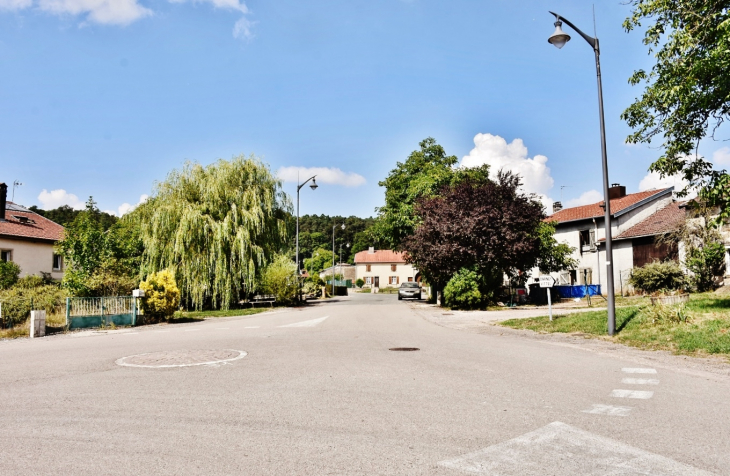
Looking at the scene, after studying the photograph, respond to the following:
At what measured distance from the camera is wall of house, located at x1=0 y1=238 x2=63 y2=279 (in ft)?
118

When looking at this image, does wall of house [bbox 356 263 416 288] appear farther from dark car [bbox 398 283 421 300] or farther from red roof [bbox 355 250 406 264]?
dark car [bbox 398 283 421 300]

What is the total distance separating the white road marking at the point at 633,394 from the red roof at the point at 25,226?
3784 cm

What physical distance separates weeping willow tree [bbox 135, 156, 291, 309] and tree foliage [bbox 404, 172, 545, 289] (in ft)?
31.2

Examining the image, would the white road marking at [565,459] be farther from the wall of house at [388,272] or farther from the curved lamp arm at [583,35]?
the wall of house at [388,272]

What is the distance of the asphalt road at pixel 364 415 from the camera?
4141 millimetres

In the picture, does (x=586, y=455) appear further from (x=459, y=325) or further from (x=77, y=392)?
(x=459, y=325)

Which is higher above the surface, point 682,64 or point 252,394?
point 682,64

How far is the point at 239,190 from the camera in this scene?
30297 millimetres

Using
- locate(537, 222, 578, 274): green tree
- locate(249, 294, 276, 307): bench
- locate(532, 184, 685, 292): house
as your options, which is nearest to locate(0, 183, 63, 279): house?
locate(249, 294, 276, 307): bench

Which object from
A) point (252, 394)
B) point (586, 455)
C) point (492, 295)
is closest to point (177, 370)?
point (252, 394)

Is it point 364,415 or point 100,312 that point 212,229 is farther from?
point 364,415

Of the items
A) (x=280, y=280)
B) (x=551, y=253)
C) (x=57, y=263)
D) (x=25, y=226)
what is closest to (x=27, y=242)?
(x=25, y=226)

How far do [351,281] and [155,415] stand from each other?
103350 millimetres

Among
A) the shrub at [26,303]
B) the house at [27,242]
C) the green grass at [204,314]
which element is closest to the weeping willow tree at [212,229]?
the green grass at [204,314]
